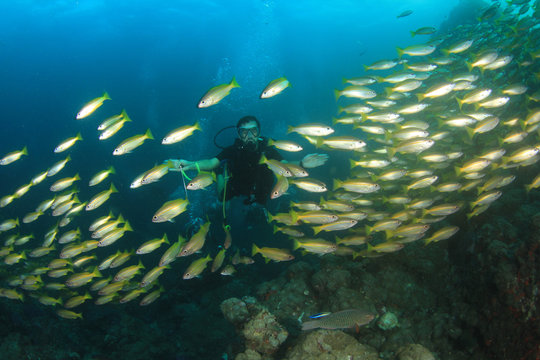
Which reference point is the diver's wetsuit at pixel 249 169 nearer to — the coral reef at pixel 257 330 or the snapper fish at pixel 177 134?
the snapper fish at pixel 177 134

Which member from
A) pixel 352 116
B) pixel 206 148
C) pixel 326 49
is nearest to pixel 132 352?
pixel 352 116

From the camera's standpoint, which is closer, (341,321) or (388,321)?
(341,321)

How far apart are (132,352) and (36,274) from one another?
3.52m

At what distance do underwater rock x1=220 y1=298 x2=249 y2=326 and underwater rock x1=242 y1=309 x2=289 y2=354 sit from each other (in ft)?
0.75

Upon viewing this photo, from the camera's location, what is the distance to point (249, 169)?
656cm

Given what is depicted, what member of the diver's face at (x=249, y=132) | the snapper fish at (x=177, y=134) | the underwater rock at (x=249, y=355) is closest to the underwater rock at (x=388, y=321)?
the underwater rock at (x=249, y=355)

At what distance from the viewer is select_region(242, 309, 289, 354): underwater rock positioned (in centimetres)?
378

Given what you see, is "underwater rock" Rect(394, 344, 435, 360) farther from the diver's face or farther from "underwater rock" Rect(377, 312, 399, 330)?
the diver's face

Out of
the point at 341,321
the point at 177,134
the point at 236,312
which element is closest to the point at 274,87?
the point at 177,134

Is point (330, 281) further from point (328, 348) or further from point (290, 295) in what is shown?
point (328, 348)

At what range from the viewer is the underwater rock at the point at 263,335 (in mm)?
3779

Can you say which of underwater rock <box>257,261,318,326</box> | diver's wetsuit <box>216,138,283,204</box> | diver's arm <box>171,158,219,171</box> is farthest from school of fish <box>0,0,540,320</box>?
diver's wetsuit <box>216,138,283,204</box>

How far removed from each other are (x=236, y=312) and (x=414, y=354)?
258 cm

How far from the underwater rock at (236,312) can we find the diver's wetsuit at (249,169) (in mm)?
3076
